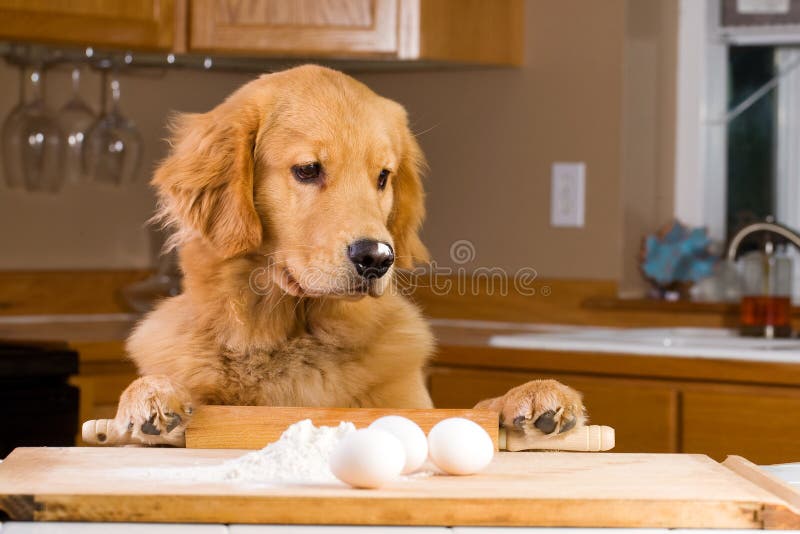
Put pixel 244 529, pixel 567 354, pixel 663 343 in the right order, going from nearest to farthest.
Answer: pixel 244 529
pixel 567 354
pixel 663 343

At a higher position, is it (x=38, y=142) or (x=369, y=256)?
(x=38, y=142)

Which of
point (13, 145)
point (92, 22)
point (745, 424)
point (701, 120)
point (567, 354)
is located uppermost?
point (92, 22)

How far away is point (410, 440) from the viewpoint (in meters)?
1.11

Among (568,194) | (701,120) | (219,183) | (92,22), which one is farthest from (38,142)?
(701,120)

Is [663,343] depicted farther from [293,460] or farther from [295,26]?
[293,460]

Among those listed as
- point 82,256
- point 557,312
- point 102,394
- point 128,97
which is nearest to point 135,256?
point 82,256

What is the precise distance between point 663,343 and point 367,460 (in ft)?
6.42

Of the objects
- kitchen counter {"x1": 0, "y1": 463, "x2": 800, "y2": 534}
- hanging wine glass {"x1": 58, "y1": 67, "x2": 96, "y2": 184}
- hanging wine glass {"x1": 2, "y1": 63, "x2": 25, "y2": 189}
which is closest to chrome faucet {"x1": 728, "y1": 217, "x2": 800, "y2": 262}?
→ hanging wine glass {"x1": 58, "y1": 67, "x2": 96, "y2": 184}

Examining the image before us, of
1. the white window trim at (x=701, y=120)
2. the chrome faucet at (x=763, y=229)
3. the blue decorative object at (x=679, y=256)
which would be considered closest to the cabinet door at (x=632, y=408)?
the chrome faucet at (x=763, y=229)

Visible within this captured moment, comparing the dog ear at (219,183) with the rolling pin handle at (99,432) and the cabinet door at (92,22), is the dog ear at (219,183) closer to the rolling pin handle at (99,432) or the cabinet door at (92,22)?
the rolling pin handle at (99,432)

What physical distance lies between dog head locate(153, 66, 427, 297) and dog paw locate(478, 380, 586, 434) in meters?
0.29

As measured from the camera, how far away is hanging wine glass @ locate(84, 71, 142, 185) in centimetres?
309

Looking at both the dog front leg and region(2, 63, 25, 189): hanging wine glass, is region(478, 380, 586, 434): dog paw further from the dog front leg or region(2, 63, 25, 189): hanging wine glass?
region(2, 63, 25, 189): hanging wine glass

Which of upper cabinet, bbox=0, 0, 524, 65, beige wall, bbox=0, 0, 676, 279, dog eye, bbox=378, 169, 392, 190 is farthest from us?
beige wall, bbox=0, 0, 676, 279
